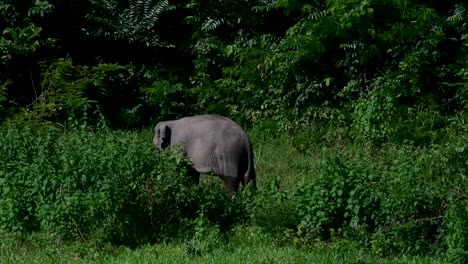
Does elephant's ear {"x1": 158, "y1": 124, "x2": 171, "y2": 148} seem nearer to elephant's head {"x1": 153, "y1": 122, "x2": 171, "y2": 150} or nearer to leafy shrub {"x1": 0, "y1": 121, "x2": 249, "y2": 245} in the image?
elephant's head {"x1": 153, "y1": 122, "x2": 171, "y2": 150}

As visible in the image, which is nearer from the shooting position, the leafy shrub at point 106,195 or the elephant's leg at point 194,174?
the leafy shrub at point 106,195

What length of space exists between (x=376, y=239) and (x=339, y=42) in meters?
7.29

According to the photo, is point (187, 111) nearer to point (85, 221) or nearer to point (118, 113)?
point (118, 113)

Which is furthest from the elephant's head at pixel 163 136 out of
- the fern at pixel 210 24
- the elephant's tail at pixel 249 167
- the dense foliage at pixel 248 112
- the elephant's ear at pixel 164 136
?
the fern at pixel 210 24

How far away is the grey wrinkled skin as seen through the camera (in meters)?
Result: 11.3

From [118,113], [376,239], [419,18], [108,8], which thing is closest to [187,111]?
[118,113]

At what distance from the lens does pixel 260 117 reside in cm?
1625

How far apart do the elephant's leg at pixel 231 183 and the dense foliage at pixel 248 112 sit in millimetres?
331

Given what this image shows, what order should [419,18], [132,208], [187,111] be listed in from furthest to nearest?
[187,111], [419,18], [132,208]

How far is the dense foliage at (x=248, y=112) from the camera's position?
980 centimetres

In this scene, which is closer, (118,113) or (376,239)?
(376,239)

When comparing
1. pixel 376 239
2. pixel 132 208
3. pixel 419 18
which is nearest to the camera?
pixel 376 239

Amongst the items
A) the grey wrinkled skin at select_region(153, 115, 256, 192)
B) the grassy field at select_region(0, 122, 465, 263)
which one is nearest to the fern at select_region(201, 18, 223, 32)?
the grey wrinkled skin at select_region(153, 115, 256, 192)

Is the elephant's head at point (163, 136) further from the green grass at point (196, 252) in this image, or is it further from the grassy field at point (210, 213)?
the green grass at point (196, 252)
